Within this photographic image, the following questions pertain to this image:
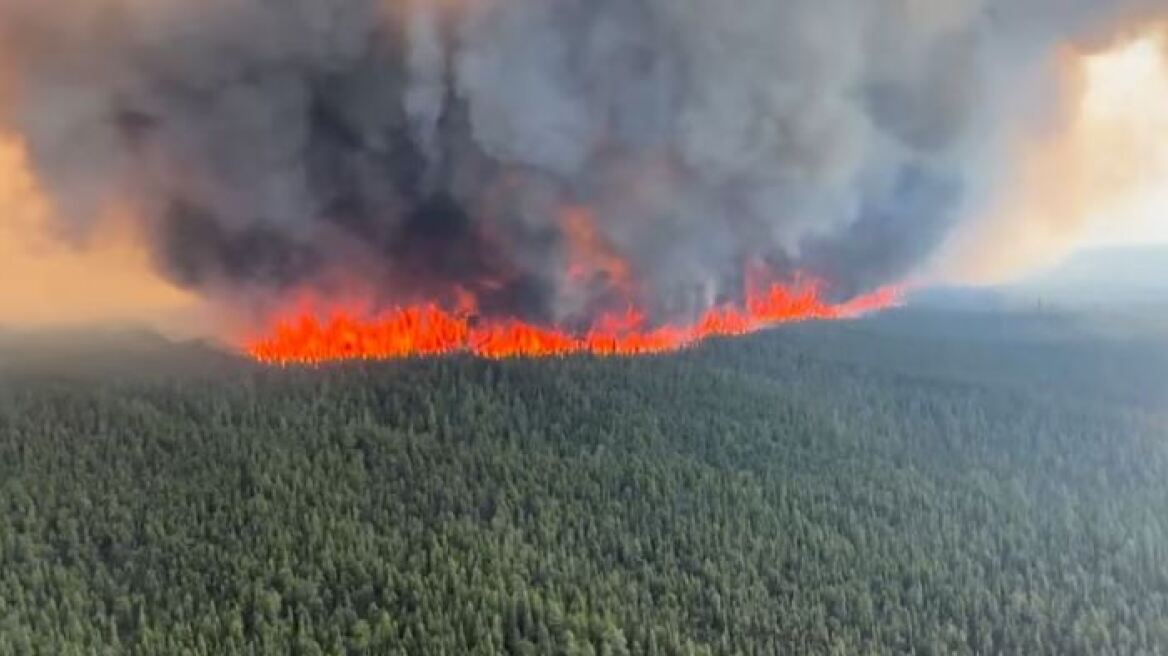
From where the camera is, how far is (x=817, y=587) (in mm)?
51750

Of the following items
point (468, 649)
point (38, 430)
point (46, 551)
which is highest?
point (38, 430)

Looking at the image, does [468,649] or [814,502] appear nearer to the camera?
[468,649]

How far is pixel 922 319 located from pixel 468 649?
49.9 meters

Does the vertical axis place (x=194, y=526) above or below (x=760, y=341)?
below

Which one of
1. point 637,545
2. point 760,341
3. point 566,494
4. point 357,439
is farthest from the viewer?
point 760,341

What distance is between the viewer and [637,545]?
5350 centimetres

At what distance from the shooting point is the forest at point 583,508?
47.2 meters

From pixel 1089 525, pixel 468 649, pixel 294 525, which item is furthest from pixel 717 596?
pixel 1089 525

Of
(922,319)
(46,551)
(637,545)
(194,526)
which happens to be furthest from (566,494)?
(922,319)

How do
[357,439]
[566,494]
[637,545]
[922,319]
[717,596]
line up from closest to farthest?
[717,596] → [637,545] → [566,494] → [357,439] → [922,319]

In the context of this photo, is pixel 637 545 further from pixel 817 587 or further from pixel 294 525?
pixel 294 525

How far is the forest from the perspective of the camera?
47188mm

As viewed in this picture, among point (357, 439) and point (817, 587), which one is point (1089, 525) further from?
point (357, 439)

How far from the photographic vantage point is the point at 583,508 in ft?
187
